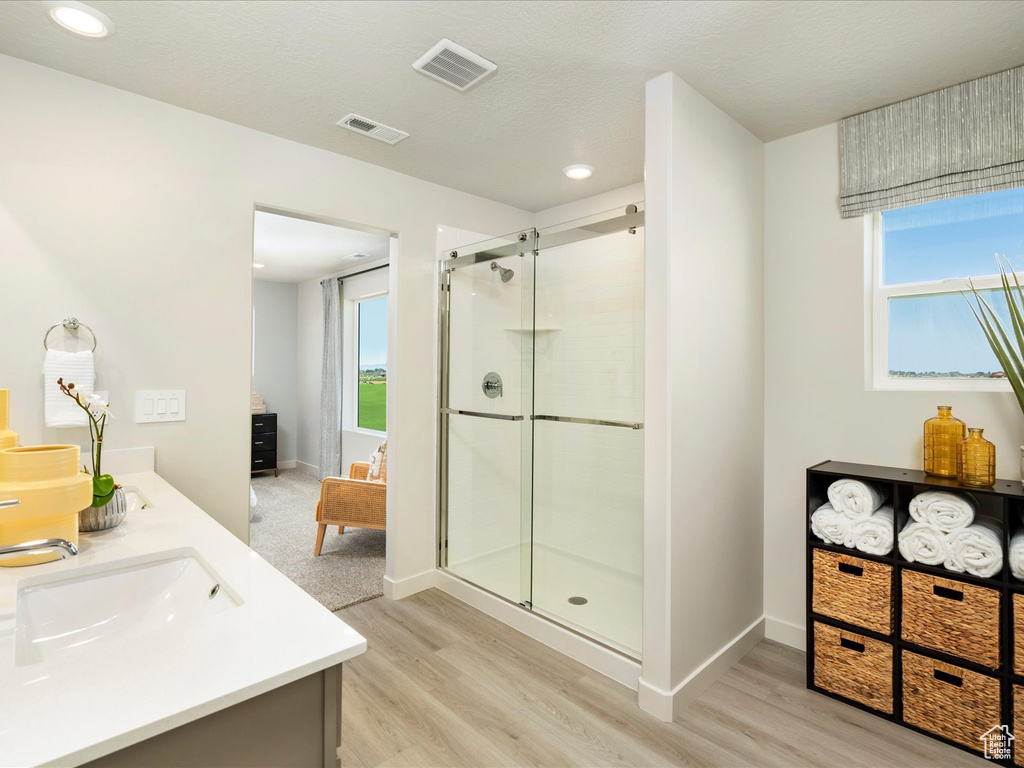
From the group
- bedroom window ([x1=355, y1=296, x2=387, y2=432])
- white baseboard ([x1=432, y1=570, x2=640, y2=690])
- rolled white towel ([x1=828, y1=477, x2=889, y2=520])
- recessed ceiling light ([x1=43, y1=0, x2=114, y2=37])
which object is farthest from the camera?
bedroom window ([x1=355, y1=296, x2=387, y2=432])

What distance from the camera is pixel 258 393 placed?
6.94 metres

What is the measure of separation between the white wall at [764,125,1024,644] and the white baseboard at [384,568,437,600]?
1872 millimetres

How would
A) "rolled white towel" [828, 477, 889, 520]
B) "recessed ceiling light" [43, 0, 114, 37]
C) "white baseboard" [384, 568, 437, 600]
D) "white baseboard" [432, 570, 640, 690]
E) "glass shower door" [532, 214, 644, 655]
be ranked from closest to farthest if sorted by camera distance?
"recessed ceiling light" [43, 0, 114, 37]
"rolled white towel" [828, 477, 889, 520]
"white baseboard" [432, 570, 640, 690]
"glass shower door" [532, 214, 644, 655]
"white baseboard" [384, 568, 437, 600]

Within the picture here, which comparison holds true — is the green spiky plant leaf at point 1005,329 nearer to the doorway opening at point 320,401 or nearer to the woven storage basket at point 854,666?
the woven storage basket at point 854,666

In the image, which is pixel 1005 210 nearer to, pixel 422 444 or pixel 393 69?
pixel 393 69

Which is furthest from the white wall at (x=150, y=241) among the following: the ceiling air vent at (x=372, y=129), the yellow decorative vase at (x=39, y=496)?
the yellow decorative vase at (x=39, y=496)

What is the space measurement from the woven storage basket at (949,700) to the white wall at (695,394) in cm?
65

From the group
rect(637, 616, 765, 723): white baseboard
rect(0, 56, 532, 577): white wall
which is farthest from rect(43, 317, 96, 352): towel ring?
rect(637, 616, 765, 723): white baseboard

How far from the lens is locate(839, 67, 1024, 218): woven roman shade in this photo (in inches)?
79.3

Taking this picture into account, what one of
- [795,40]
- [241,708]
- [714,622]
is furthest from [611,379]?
[241,708]

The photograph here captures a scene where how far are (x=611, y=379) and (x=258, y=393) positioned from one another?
5.72m

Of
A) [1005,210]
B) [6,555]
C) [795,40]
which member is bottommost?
[6,555]

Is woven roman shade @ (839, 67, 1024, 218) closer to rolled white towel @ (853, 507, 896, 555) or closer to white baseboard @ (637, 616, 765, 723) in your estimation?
rolled white towel @ (853, 507, 896, 555)

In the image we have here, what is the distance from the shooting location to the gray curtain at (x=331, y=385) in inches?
244
